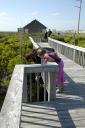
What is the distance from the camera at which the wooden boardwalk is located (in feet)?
18.0

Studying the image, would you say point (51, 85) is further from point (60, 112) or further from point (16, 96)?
point (16, 96)

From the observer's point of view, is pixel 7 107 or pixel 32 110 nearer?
pixel 7 107

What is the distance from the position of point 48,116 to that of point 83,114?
0.66 m

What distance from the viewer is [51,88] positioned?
696 centimetres

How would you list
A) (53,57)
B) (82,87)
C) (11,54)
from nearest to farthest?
(53,57) → (82,87) → (11,54)

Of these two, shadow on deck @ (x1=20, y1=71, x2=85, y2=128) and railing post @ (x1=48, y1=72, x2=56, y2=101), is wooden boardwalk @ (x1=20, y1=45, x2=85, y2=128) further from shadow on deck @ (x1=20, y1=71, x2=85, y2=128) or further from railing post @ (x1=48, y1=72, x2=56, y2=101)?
railing post @ (x1=48, y1=72, x2=56, y2=101)

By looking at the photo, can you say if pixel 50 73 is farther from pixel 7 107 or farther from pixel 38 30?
pixel 38 30

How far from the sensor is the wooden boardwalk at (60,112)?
18.0 feet

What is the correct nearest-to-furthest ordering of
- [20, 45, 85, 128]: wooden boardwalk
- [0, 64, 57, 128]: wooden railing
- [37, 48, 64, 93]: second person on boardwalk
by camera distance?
[0, 64, 57, 128]: wooden railing < [20, 45, 85, 128]: wooden boardwalk < [37, 48, 64, 93]: second person on boardwalk

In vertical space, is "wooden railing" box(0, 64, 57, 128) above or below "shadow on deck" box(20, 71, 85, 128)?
above

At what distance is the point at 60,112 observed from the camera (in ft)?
20.2

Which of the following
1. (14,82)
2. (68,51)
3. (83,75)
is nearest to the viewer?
(14,82)

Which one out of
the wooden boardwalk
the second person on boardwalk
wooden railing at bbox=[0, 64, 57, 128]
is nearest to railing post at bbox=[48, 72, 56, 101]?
wooden railing at bbox=[0, 64, 57, 128]

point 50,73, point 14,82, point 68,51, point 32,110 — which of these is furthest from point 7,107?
point 68,51
